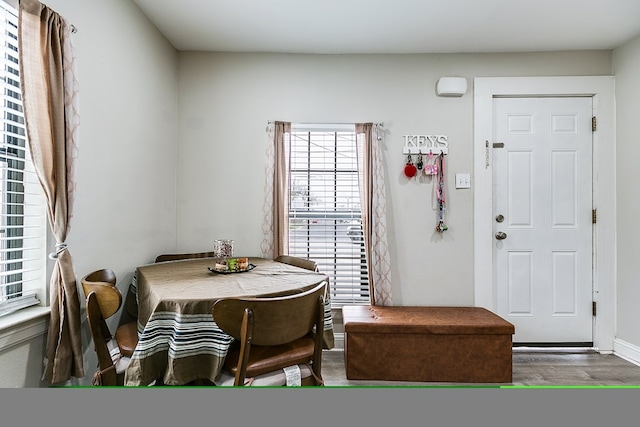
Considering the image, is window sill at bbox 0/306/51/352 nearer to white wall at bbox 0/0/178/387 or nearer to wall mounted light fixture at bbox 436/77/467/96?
white wall at bbox 0/0/178/387

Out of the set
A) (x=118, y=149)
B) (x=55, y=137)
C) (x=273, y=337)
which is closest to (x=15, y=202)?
(x=55, y=137)

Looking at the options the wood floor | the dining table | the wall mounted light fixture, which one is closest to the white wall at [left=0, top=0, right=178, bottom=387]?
the dining table

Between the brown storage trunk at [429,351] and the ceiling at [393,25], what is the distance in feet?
6.85

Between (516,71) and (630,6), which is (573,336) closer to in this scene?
(516,71)

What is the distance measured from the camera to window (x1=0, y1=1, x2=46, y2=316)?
1.37 m

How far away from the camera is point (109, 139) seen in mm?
1902

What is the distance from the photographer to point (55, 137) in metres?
1.43

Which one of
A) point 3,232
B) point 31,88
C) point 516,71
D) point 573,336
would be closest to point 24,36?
point 31,88

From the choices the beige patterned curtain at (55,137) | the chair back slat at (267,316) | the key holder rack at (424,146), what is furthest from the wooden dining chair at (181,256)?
the key holder rack at (424,146)

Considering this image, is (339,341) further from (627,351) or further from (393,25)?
(393,25)

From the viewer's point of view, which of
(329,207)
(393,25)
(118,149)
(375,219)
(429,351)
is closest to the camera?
Answer: (118,149)

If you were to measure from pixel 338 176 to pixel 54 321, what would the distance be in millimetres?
2020

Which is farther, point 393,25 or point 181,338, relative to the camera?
point 393,25

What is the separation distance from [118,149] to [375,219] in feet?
6.04
